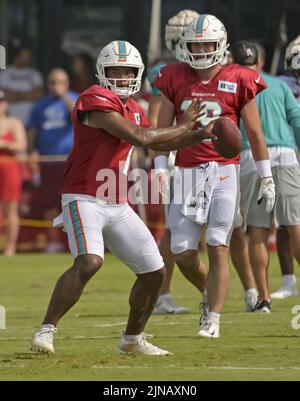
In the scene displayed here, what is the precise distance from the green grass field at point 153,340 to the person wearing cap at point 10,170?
3.69 m

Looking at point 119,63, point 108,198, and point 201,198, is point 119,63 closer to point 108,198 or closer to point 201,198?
point 108,198

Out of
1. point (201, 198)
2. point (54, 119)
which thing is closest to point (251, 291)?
point (201, 198)

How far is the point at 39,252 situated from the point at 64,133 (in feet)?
5.49

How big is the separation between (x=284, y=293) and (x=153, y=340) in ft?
10.9

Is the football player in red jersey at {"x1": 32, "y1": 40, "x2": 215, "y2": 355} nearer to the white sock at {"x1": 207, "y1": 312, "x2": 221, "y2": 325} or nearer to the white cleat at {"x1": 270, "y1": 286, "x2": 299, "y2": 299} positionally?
the white sock at {"x1": 207, "y1": 312, "x2": 221, "y2": 325}

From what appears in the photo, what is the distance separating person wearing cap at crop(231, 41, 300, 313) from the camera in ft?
37.3

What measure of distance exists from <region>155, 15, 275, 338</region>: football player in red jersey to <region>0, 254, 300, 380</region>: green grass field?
2.25 ft

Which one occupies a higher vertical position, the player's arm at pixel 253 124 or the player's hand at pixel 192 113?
the player's hand at pixel 192 113

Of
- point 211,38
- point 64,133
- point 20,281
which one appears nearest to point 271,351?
point 211,38

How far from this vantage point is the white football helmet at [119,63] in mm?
8742

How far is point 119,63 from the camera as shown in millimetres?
8750

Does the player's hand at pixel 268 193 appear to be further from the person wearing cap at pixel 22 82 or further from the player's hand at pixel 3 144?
the person wearing cap at pixel 22 82

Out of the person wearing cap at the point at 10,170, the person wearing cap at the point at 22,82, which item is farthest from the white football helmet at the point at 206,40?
the person wearing cap at the point at 22,82
